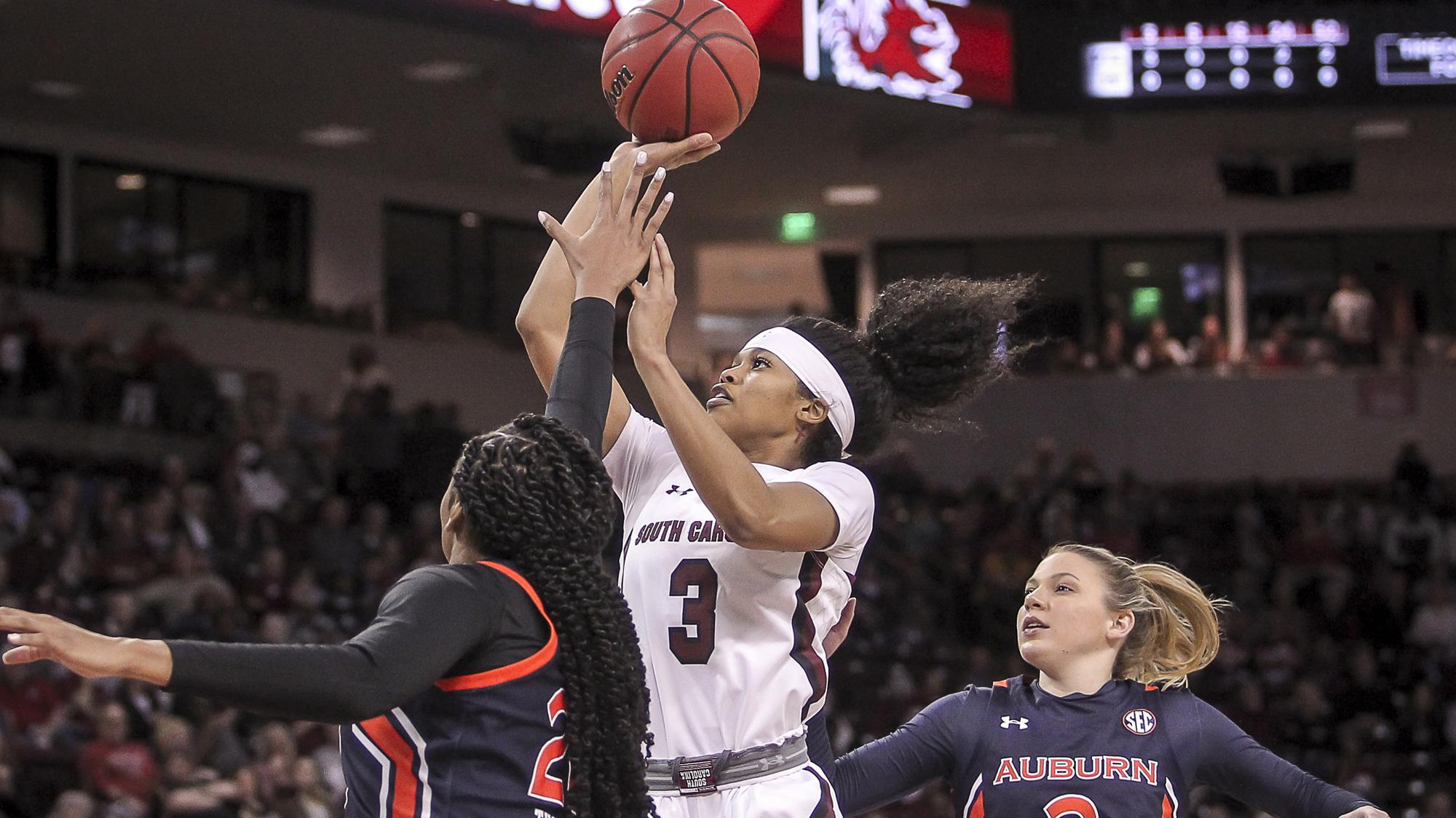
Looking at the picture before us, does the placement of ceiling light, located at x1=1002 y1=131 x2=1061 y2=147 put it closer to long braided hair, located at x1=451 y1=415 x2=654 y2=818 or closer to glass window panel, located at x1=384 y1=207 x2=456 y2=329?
glass window panel, located at x1=384 y1=207 x2=456 y2=329

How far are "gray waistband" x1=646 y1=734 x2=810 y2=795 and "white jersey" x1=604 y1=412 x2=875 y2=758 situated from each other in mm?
16

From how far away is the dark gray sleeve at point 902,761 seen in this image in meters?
3.70

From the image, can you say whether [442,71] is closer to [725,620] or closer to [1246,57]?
[1246,57]

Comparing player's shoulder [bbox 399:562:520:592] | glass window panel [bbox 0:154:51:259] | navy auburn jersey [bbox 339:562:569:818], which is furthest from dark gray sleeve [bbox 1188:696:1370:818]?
glass window panel [bbox 0:154:51:259]

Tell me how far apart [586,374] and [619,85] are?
3.19 feet

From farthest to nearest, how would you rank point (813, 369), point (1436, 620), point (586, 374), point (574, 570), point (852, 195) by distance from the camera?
point (852, 195)
point (1436, 620)
point (813, 369)
point (586, 374)
point (574, 570)

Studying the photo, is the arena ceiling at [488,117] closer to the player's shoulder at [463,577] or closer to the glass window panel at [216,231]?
the glass window panel at [216,231]

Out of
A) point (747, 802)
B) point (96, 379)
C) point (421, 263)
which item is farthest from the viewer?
point (421, 263)

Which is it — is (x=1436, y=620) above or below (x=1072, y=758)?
below

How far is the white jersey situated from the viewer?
334 cm

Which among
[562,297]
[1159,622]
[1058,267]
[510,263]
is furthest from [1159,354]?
[562,297]

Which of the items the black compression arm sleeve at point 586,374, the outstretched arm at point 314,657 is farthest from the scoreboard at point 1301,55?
the outstretched arm at point 314,657

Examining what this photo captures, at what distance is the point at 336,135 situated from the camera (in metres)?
15.5

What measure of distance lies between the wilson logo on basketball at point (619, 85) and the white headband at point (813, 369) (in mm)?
553
